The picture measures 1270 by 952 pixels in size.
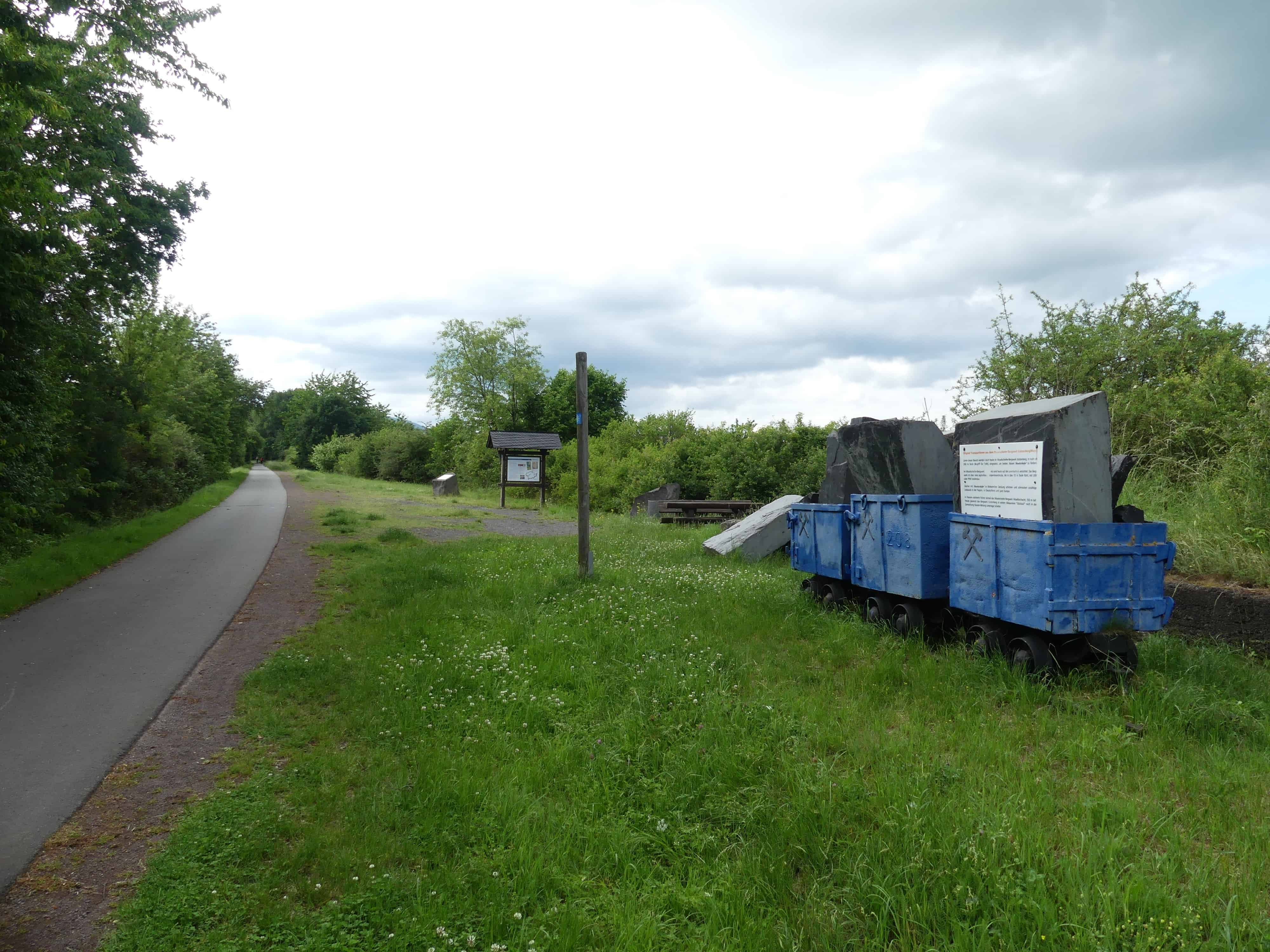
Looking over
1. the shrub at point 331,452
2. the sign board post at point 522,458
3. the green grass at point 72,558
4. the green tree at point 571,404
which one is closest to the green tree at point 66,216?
the green grass at point 72,558

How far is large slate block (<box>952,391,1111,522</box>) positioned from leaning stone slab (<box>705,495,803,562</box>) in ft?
20.8

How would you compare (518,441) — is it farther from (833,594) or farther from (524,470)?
(833,594)

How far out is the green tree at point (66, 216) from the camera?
29.1ft

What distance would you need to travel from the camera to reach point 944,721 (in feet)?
16.3

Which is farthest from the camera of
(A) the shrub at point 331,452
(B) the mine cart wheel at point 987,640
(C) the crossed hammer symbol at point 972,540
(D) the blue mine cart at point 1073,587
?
(A) the shrub at point 331,452

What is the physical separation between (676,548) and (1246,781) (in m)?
9.66

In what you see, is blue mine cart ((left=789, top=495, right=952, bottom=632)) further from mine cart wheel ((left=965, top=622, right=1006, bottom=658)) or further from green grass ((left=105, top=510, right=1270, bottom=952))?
green grass ((left=105, top=510, right=1270, bottom=952))

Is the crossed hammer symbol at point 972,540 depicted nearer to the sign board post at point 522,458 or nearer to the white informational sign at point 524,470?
the sign board post at point 522,458

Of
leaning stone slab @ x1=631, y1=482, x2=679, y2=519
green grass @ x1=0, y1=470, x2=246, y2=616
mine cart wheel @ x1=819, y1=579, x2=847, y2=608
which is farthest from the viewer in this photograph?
leaning stone slab @ x1=631, y1=482, x2=679, y2=519

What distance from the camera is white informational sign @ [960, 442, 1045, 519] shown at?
5664mm

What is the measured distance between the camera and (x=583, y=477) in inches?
438

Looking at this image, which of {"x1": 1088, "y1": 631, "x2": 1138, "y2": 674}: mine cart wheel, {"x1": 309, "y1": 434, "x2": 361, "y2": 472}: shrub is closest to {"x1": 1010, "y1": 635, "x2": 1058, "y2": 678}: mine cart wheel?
{"x1": 1088, "y1": 631, "x2": 1138, "y2": 674}: mine cart wheel

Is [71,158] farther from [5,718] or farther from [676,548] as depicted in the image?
[676,548]

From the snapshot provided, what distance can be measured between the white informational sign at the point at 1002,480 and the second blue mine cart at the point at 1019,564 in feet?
0.07
